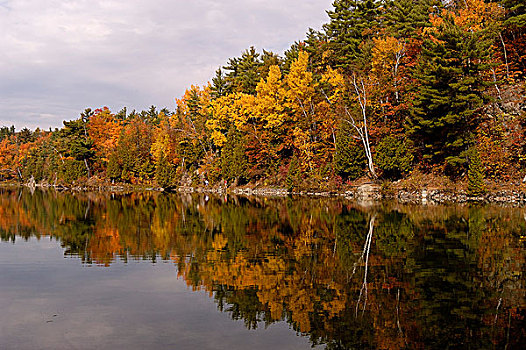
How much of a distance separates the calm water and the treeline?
17975 mm

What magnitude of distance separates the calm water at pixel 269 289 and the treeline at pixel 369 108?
1797 centimetres

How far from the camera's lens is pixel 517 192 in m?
29.9

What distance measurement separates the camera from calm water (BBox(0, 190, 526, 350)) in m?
6.57

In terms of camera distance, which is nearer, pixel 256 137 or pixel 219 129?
pixel 256 137

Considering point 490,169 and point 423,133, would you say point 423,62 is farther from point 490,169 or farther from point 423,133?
point 490,169

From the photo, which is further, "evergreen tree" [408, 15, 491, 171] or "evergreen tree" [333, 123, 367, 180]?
"evergreen tree" [333, 123, 367, 180]

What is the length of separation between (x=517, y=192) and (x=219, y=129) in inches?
1540

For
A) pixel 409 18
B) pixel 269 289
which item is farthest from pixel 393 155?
pixel 269 289

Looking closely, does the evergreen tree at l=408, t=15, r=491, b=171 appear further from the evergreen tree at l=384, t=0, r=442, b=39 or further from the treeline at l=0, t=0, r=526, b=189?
the evergreen tree at l=384, t=0, r=442, b=39

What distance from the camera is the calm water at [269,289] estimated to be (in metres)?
6.57

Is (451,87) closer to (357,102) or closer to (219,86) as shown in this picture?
(357,102)

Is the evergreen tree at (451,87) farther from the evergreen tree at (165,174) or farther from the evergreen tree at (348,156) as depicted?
the evergreen tree at (165,174)

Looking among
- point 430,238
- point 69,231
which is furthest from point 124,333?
point 69,231

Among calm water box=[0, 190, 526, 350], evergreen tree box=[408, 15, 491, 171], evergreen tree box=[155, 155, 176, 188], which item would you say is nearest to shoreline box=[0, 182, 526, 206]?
evergreen tree box=[408, 15, 491, 171]
